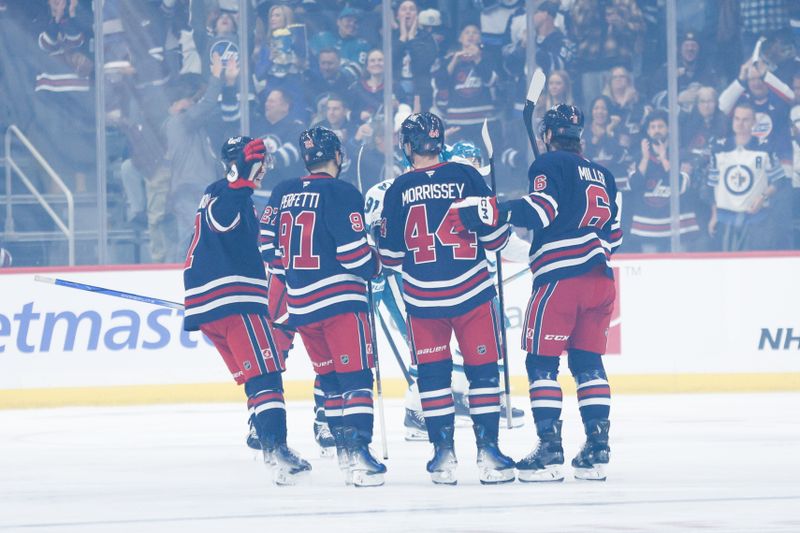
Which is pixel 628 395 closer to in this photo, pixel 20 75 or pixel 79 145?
pixel 79 145

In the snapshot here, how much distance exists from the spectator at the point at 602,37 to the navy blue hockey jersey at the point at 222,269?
5544 mm

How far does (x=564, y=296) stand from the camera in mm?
5488

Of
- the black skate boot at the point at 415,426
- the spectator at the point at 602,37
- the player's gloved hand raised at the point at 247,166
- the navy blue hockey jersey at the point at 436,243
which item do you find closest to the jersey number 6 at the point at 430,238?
the navy blue hockey jersey at the point at 436,243

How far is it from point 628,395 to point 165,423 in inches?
115

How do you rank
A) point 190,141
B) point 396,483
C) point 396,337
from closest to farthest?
point 396,483 < point 396,337 < point 190,141

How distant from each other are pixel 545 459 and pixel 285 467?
0.97 metres

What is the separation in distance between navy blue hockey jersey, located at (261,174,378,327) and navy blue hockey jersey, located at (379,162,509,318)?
127 millimetres

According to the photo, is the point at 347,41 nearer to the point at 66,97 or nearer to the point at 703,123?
the point at 66,97

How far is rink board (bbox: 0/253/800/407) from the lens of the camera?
9.20 meters

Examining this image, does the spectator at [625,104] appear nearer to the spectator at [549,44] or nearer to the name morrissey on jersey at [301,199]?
the spectator at [549,44]

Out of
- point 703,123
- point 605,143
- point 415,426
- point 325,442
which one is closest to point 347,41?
point 605,143

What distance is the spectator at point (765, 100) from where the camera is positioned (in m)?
10.5

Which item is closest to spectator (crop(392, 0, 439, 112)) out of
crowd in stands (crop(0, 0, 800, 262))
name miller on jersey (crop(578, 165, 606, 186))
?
crowd in stands (crop(0, 0, 800, 262))

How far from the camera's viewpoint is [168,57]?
426 inches
